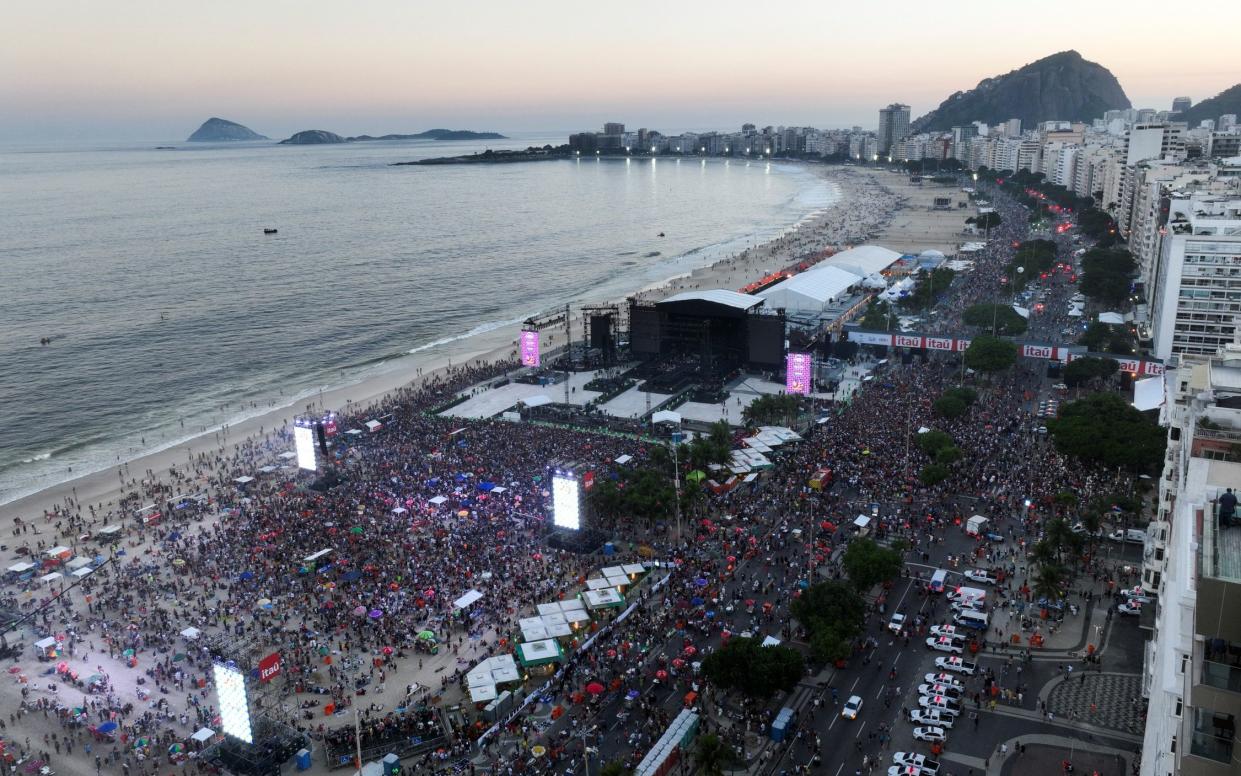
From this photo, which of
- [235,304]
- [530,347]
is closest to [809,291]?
[530,347]

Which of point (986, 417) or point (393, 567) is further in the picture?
point (986, 417)

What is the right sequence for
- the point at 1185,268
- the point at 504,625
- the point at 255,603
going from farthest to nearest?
the point at 1185,268 < the point at 255,603 < the point at 504,625

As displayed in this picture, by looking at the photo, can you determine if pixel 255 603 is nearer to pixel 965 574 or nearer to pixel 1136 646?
pixel 965 574

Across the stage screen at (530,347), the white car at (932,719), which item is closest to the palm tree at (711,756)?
the white car at (932,719)

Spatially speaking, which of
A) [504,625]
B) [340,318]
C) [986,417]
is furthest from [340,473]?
[340,318]

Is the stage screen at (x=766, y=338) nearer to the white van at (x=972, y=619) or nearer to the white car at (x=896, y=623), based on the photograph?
the white car at (x=896, y=623)

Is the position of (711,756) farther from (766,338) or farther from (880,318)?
(880,318)

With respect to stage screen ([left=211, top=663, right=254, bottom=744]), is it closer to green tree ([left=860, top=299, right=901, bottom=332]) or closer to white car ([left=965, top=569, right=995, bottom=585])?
white car ([left=965, top=569, right=995, bottom=585])
